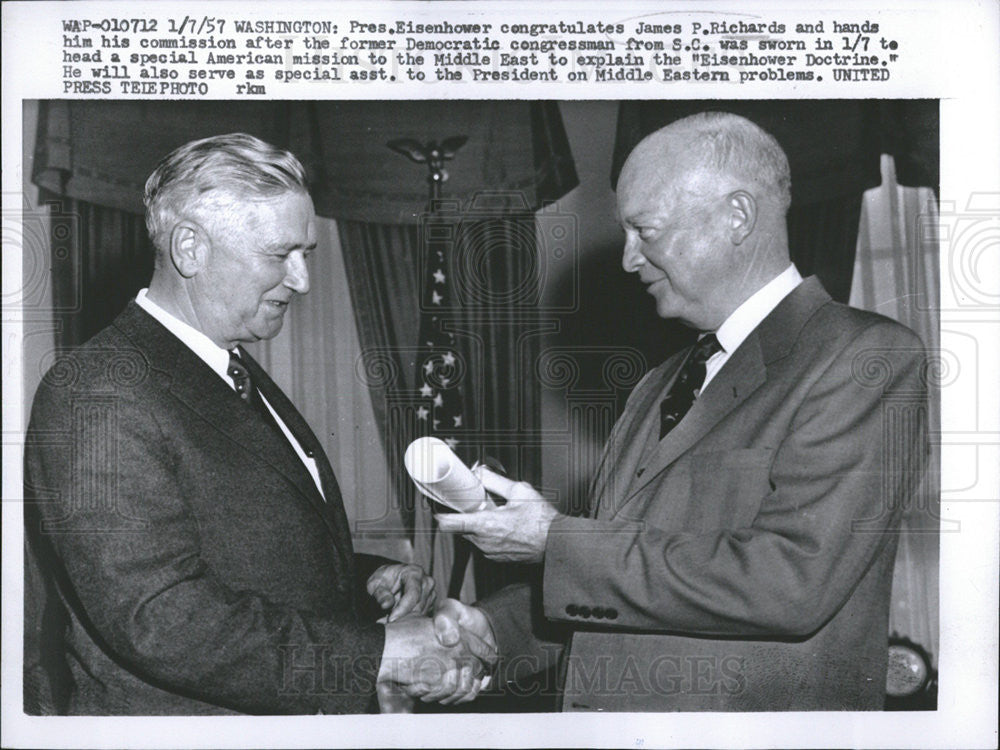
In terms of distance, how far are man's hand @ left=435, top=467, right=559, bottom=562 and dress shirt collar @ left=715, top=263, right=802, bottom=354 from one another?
0.64m

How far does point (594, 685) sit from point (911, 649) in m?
0.86

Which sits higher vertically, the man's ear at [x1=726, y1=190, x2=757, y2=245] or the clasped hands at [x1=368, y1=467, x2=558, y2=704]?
the man's ear at [x1=726, y1=190, x2=757, y2=245]

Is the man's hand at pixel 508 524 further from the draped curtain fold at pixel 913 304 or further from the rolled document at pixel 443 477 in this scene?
the draped curtain fold at pixel 913 304

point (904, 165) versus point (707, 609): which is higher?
point (904, 165)

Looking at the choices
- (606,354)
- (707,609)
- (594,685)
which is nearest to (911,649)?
(707,609)

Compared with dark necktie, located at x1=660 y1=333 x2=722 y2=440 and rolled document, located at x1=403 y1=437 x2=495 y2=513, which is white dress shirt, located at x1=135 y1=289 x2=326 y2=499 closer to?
rolled document, located at x1=403 y1=437 x2=495 y2=513

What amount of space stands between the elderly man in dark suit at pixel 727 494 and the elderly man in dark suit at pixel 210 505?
31cm

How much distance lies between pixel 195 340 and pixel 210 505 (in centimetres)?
43

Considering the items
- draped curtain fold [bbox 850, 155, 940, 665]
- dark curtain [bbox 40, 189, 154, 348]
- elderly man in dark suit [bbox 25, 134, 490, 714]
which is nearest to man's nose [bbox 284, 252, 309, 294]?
elderly man in dark suit [bbox 25, 134, 490, 714]

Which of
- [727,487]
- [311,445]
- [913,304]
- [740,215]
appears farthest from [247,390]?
[913,304]

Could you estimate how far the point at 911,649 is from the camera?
3.16m

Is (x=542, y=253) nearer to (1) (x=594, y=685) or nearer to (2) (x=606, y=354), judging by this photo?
(2) (x=606, y=354)

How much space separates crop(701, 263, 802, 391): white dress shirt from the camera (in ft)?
9.93

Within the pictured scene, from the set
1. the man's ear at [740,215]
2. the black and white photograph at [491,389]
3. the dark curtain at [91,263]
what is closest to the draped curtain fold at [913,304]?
the black and white photograph at [491,389]
